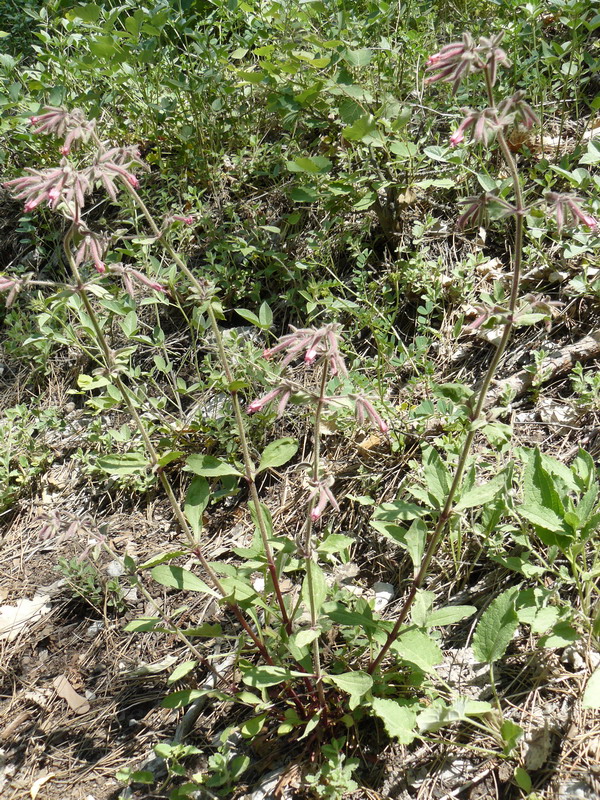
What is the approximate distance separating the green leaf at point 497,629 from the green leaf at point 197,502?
3.44 ft

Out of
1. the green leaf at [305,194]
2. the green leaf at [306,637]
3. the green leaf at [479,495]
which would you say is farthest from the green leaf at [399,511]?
the green leaf at [305,194]

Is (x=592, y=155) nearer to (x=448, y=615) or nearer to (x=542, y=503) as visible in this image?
(x=542, y=503)

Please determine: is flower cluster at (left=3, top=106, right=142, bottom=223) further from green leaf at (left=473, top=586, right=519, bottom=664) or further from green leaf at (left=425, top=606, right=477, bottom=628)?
green leaf at (left=473, top=586, right=519, bottom=664)

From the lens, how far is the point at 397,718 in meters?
2.15

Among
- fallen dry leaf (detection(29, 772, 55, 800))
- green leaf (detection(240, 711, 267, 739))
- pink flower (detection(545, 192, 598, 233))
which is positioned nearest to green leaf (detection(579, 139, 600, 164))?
pink flower (detection(545, 192, 598, 233))

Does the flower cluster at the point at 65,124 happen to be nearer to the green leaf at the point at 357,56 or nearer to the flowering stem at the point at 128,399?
the flowering stem at the point at 128,399

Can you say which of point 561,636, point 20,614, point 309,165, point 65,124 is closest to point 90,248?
point 65,124

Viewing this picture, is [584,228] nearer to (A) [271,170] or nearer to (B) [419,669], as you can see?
(A) [271,170]

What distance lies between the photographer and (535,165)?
3631 millimetres

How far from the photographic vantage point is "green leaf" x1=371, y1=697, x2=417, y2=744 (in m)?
2.11

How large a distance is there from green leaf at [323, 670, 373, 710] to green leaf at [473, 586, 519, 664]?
0.38 m

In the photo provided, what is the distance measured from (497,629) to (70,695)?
6.00ft

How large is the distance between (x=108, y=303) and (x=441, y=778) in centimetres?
234

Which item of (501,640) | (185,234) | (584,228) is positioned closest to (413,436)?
(501,640)
